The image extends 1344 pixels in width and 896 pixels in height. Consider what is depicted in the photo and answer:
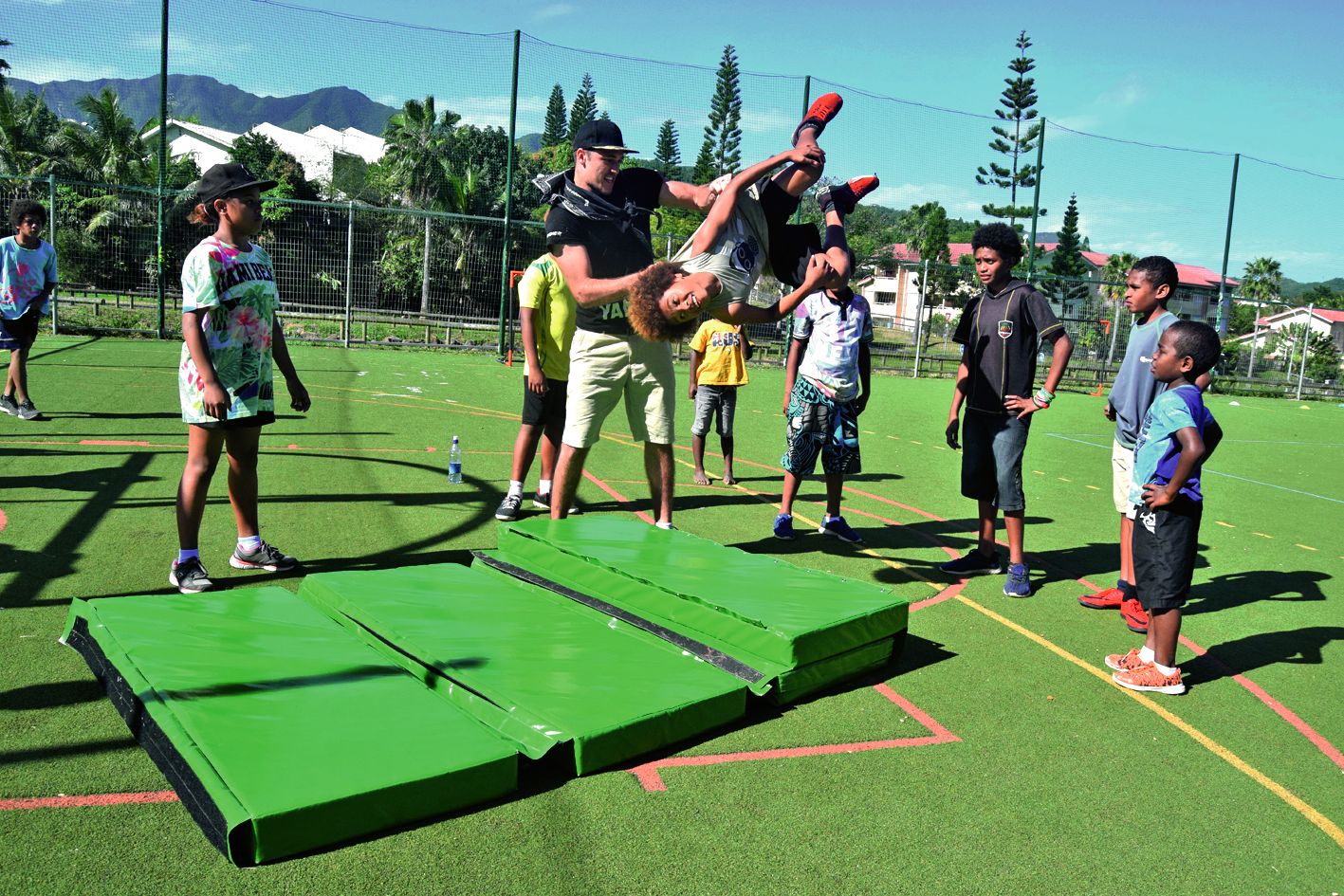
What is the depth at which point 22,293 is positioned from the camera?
30.0ft

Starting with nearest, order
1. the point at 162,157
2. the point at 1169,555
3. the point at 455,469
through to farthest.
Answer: the point at 1169,555 < the point at 455,469 < the point at 162,157

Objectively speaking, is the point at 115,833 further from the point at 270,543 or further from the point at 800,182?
the point at 800,182

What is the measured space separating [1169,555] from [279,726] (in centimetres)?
383

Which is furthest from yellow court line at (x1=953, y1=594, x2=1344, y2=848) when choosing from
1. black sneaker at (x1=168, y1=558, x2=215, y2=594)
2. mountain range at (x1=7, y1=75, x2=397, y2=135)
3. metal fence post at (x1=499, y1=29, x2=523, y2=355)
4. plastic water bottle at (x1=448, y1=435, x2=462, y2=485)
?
mountain range at (x1=7, y1=75, x2=397, y2=135)

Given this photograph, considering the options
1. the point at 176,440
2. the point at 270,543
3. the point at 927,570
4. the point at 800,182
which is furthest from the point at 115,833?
the point at 176,440

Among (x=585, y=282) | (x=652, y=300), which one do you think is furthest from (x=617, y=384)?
(x=652, y=300)

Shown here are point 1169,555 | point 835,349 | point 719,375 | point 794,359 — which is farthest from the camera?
point 719,375

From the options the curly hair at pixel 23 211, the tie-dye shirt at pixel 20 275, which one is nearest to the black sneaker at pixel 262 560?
the curly hair at pixel 23 211

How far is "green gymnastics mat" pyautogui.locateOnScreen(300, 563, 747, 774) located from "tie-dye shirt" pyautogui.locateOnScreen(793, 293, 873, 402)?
292cm

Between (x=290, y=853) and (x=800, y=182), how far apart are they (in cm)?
355

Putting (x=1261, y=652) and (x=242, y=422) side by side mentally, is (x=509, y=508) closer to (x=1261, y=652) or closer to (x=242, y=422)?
(x=242, y=422)

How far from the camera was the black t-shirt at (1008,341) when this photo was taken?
19.4 feet

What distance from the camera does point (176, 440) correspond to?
8.62m

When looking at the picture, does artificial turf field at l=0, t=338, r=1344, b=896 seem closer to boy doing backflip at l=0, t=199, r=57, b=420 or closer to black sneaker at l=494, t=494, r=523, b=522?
black sneaker at l=494, t=494, r=523, b=522
